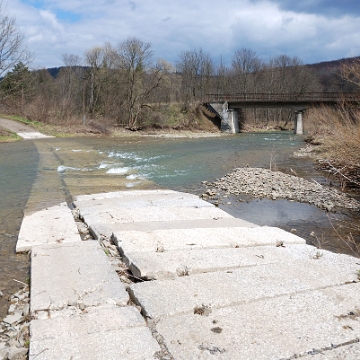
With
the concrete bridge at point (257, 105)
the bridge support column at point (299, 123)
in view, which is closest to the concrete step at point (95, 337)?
the concrete bridge at point (257, 105)

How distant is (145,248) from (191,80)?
59028mm

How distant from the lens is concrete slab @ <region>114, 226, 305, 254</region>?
5.43m

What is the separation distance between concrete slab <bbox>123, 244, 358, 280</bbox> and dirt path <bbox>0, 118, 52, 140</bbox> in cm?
2971

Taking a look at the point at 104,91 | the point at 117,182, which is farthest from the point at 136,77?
the point at 117,182

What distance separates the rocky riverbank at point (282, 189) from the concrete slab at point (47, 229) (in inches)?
199

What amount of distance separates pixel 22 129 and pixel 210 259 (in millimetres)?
34431

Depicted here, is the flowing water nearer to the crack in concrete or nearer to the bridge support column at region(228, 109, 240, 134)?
the crack in concrete

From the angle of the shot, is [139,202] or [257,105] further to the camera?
[257,105]

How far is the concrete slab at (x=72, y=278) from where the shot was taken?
372 centimetres

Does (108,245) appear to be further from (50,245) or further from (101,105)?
(101,105)

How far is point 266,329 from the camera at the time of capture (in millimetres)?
3166

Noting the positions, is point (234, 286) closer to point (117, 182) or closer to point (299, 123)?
point (117, 182)

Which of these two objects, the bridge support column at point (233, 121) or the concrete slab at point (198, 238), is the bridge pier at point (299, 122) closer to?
the bridge support column at point (233, 121)

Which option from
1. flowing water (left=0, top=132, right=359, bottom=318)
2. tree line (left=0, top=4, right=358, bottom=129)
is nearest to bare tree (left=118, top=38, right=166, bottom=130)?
tree line (left=0, top=4, right=358, bottom=129)
